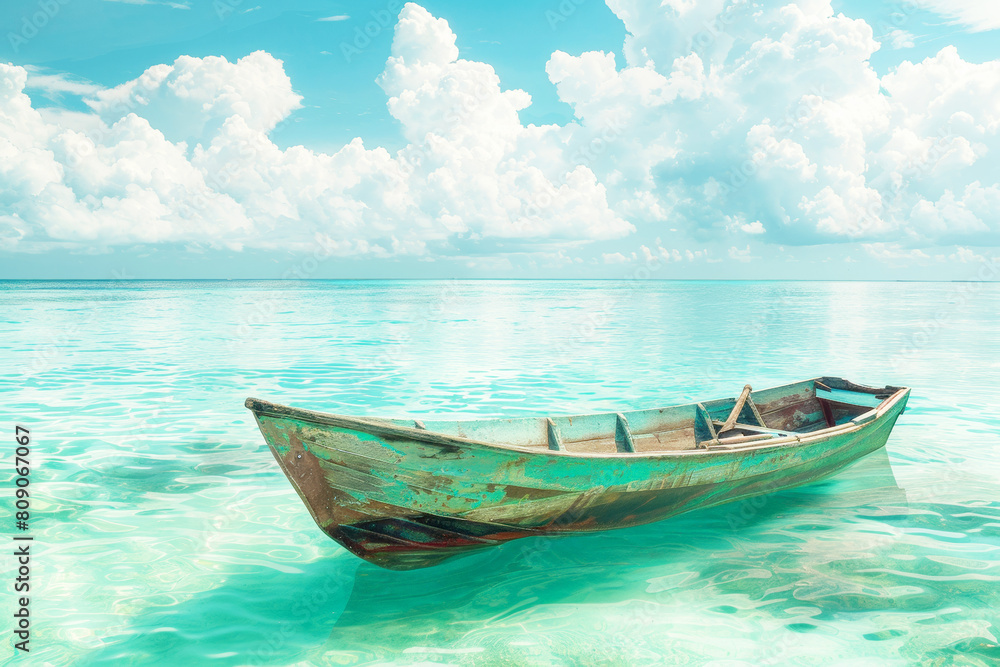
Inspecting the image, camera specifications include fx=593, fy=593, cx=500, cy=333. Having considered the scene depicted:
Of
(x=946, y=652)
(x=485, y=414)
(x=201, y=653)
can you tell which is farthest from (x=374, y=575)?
(x=485, y=414)

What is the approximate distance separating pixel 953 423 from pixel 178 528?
51.0ft

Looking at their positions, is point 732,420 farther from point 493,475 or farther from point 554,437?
point 493,475

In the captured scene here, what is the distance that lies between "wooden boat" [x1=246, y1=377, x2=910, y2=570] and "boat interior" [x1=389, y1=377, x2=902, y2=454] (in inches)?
1.2

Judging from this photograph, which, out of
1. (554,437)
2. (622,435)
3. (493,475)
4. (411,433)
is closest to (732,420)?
(622,435)

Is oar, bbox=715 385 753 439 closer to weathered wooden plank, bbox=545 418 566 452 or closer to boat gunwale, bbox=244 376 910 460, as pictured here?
boat gunwale, bbox=244 376 910 460

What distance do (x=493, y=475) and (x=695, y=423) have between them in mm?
5017

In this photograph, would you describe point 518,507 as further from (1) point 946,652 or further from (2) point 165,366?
(2) point 165,366

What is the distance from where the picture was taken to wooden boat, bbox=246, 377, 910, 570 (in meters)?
5.49

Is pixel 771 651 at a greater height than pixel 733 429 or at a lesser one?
lesser

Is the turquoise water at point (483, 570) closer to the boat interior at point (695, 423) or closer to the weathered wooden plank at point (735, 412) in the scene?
the boat interior at point (695, 423)

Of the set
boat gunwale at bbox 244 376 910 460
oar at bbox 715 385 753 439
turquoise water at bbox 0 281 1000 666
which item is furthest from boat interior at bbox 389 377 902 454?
turquoise water at bbox 0 281 1000 666

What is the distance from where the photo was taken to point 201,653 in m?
5.24

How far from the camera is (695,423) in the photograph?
9.70 m

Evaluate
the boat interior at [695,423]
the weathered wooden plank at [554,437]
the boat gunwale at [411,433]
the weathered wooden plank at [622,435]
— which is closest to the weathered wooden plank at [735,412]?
the boat interior at [695,423]
